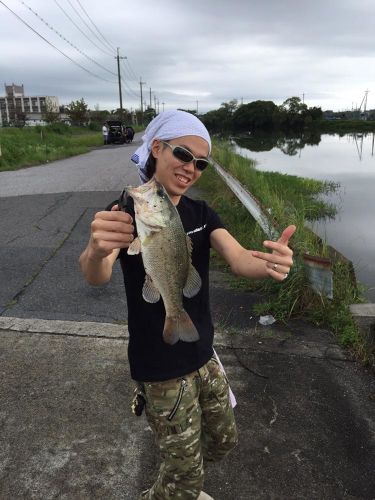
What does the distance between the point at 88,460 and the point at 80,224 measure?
17.2 ft

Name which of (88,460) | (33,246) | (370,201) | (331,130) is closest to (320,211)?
(370,201)

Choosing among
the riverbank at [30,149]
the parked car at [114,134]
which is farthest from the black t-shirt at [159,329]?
the parked car at [114,134]

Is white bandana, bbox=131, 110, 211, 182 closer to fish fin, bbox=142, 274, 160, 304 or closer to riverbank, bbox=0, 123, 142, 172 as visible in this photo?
fish fin, bbox=142, 274, 160, 304

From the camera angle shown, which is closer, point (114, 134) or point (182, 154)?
point (182, 154)

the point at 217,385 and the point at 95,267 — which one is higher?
the point at 95,267

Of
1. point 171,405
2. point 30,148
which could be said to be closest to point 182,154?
point 171,405

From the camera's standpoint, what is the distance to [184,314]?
1.75 metres

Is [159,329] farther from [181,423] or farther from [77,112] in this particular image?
[77,112]

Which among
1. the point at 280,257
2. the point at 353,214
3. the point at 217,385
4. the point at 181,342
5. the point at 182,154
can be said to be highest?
the point at 182,154

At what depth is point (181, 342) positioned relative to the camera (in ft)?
6.32

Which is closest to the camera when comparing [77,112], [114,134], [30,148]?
[30,148]

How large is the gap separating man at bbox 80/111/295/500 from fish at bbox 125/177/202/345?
191 millimetres

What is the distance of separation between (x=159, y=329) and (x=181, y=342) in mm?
116

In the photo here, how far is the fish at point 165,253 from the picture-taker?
58.3 inches
